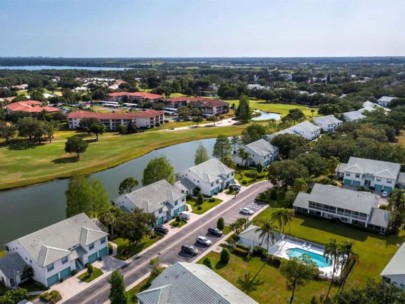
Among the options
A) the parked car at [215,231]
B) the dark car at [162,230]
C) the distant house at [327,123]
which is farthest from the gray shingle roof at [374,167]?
the distant house at [327,123]

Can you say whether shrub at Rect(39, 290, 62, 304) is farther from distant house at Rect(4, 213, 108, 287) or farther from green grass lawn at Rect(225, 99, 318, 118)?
green grass lawn at Rect(225, 99, 318, 118)

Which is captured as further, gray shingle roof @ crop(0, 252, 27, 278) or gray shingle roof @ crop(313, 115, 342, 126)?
gray shingle roof @ crop(313, 115, 342, 126)

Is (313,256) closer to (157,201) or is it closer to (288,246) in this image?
(288,246)

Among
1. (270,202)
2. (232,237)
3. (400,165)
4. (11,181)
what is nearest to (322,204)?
(270,202)

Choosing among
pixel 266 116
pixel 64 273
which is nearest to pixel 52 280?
pixel 64 273

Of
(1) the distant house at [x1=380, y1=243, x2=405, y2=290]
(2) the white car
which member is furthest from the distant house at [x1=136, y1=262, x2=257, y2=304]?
(2) the white car

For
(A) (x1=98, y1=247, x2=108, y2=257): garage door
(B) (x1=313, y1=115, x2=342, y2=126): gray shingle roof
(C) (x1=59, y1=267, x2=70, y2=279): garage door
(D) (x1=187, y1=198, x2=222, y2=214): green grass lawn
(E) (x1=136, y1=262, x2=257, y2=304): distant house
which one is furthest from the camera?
(B) (x1=313, y1=115, x2=342, y2=126): gray shingle roof

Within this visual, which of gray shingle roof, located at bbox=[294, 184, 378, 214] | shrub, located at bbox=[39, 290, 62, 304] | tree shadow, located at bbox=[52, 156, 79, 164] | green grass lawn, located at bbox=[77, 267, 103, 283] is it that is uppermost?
gray shingle roof, located at bbox=[294, 184, 378, 214]

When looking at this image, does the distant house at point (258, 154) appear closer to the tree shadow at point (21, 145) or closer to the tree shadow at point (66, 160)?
the tree shadow at point (66, 160)
